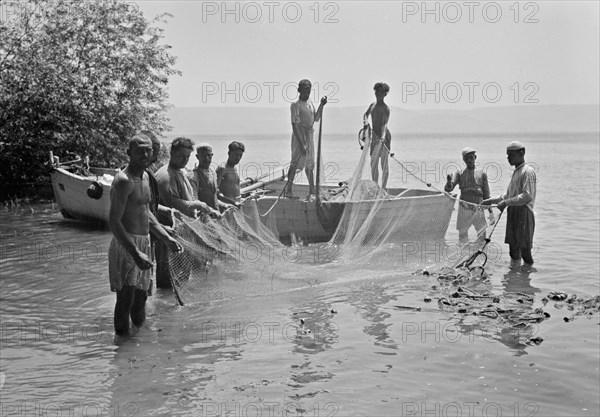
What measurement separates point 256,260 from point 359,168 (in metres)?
3.25

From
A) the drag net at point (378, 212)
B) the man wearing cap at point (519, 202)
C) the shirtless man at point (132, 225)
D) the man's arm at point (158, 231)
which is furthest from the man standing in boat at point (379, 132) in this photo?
the shirtless man at point (132, 225)

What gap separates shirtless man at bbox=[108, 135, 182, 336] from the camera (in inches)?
217

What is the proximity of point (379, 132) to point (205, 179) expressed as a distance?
450cm

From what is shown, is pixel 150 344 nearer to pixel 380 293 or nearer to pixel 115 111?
pixel 380 293

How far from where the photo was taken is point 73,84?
1773 centimetres

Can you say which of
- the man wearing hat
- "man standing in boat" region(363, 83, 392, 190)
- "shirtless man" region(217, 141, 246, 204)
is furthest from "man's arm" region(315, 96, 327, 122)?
the man wearing hat

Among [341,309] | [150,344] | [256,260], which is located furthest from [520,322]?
[150,344]

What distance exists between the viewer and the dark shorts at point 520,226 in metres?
9.03

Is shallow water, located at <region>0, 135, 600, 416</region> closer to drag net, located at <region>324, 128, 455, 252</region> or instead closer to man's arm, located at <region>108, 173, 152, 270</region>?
drag net, located at <region>324, 128, 455, 252</region>

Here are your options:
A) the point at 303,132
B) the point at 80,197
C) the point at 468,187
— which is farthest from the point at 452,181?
the point at 80,197

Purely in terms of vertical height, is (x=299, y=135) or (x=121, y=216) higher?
(x=299, y=135)

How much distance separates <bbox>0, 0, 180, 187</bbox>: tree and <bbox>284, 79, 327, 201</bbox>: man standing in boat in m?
7.96

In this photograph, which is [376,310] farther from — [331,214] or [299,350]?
[331,214]

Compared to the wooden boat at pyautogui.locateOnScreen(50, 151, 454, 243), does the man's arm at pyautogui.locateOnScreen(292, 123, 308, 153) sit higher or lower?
higher
